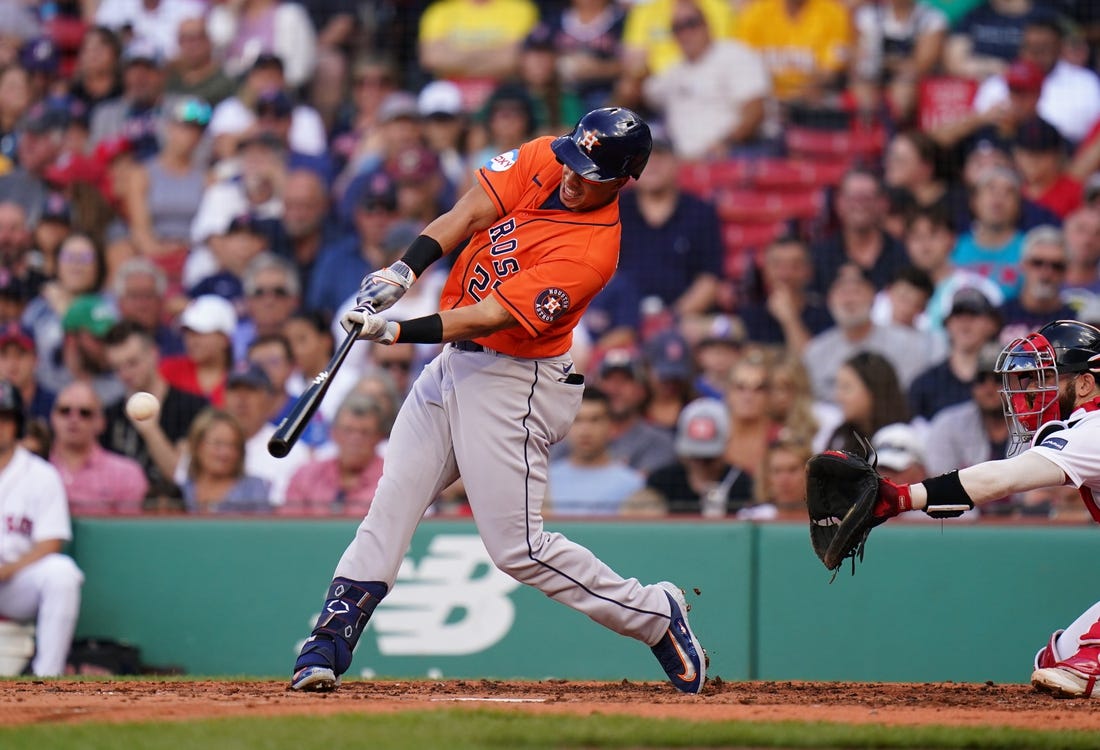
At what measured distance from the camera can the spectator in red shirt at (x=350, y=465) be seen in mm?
8500

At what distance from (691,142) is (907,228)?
181cm

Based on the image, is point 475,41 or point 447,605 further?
point 475,41

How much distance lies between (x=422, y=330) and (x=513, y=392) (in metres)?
0.48

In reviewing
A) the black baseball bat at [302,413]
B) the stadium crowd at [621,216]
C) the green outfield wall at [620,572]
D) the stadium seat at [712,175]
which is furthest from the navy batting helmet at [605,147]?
the stadium seat at [712,175]

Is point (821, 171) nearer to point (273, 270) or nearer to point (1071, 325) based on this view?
point (273, 270)

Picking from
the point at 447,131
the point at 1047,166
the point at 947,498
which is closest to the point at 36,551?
the point at 447,131

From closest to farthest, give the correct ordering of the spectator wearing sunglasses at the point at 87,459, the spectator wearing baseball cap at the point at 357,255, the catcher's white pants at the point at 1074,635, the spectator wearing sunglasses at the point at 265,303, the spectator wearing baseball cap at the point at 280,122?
1. the catcher's white pants at the point at 1074,635
2. the spectator wearing sunglasses at the point at 87,459
3. the spectator wearing sunglasses at the point at 265,303
4. the spectator wearing baseball cap at the point at 357,255
5. the spectator wearing baseball cap at the point at 280,122

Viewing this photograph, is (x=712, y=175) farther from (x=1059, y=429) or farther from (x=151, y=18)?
(x=1059, y=429)

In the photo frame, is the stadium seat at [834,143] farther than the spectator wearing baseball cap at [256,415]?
Yes

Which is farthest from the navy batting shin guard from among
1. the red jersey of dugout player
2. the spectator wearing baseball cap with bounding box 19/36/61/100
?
the spectator wearing baseball cap with bounding box 19/36/61/100

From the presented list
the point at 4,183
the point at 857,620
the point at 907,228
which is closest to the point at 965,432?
the point at 857,620

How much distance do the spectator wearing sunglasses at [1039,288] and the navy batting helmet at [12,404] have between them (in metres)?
4.97

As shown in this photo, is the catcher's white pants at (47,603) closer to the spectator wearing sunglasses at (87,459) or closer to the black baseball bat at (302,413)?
the spectator wearing sunglasses at (87,459)

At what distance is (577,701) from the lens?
5.18 metres
